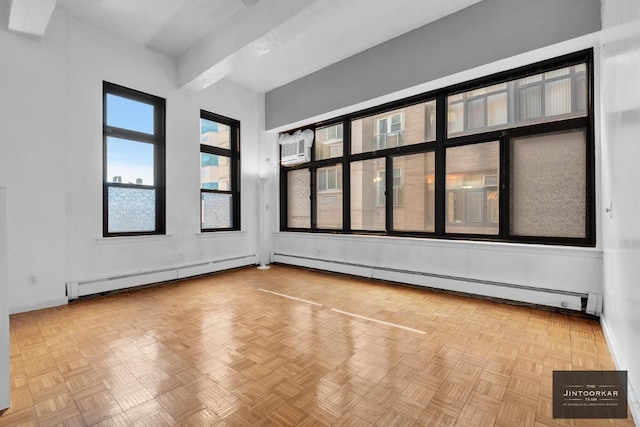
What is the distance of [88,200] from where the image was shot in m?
3.89

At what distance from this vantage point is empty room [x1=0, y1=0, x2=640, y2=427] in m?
1.81

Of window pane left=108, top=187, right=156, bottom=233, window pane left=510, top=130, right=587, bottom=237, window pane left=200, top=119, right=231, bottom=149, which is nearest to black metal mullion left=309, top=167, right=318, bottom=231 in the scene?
window pane left=200, top=119, right=231, bottom=149

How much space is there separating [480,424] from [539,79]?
12.4 feet

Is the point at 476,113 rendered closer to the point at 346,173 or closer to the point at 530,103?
the point at 530,103

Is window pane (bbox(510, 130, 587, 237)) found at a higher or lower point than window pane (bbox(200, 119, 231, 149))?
lower

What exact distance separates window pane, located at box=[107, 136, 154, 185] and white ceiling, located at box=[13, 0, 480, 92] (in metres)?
1.24

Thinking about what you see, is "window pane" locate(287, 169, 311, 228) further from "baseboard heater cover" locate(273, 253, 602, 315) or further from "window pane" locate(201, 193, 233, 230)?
"window pane" locate(201, 193, 233, 230)

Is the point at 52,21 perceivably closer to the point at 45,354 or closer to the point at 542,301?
the point at 45,354

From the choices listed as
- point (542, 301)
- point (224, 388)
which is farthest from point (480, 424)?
point (542, 301)

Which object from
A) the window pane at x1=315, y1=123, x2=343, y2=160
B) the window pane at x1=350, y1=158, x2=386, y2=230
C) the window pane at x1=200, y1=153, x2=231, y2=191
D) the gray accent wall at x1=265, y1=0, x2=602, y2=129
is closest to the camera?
the gray accent wall at x1=265, y1=0, x2=602, y2=129

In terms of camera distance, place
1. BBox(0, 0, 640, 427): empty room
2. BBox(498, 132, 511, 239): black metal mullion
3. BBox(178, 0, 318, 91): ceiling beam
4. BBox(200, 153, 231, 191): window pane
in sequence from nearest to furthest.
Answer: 1. BBox(0, 0, 640, 427): empty room
2. BBox(178, 0, 318, 91): ceiling beam
3. BBox(498, 132, 511, 239): black metal mullion
4. BBox(200, 153, 231, 191): window pane

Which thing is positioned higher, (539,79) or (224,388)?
(539,79)

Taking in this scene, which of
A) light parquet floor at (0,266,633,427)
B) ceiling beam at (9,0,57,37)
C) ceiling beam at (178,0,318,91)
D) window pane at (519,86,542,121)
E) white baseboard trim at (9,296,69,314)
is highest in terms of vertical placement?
ceiling beam at (178,0,318,91)

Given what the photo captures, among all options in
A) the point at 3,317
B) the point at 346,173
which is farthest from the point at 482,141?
the point at 3,317
